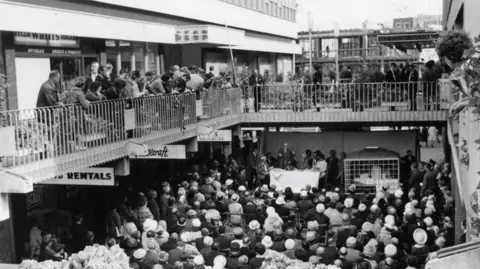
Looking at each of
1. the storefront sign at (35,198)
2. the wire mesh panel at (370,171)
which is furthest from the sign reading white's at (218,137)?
the storefront sign at (35,198)

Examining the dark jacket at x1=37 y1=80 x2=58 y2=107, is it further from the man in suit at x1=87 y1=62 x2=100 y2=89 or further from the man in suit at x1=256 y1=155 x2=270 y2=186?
the man in suit at x1=256 y1=155 x2=270 y2=186

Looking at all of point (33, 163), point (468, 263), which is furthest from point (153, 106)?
point (468, 263)

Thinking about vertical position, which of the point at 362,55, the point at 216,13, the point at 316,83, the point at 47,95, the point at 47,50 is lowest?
the point at 316,83

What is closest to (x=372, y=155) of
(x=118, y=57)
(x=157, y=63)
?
(x=118, y=57)

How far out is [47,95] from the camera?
13234mm

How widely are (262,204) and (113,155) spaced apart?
190 inches

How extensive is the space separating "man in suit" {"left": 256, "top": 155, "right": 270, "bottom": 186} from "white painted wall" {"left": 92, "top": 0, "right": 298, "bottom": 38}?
22.8 feet

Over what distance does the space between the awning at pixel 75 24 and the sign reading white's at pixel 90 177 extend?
460 centimetres

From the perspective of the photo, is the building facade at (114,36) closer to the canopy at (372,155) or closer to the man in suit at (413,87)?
the canopy at (372,155)

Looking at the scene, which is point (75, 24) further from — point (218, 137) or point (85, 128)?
point (85, 128)

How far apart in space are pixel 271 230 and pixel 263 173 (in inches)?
400

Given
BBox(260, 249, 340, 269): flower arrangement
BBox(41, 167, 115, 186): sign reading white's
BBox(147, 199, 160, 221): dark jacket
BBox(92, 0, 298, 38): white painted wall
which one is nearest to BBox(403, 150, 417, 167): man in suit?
BBox(92, 0, 298, 38): white painted wall

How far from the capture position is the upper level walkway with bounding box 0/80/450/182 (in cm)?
1245

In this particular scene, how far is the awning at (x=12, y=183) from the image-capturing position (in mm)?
11156
